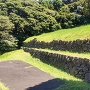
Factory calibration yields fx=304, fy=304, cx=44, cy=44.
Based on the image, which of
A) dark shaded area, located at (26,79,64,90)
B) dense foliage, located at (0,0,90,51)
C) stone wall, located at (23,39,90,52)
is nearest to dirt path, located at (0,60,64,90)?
→ dark shaded area, located at (26,79,64,90)

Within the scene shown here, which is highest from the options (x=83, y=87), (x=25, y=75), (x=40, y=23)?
(x=83, y=87)

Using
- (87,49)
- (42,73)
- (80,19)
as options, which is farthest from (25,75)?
(80,19)

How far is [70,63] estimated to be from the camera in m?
15.1

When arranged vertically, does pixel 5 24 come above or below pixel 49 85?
below

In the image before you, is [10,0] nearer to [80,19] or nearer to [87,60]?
[80,19]

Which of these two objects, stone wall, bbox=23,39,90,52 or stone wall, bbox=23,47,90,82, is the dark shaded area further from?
stone wall, bbox=23,39,90,52

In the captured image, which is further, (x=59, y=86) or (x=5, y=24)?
(x=5, y=24)

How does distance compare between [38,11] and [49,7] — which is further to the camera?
[49,7]

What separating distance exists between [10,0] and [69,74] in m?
28.0

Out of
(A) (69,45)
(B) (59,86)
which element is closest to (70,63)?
(B) (59,86)

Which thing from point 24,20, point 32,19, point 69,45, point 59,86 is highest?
point 59,86

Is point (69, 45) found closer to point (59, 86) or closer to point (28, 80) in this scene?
point (28, 80)

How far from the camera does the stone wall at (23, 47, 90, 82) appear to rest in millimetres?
13302

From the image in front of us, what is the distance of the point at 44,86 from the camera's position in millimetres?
11977
